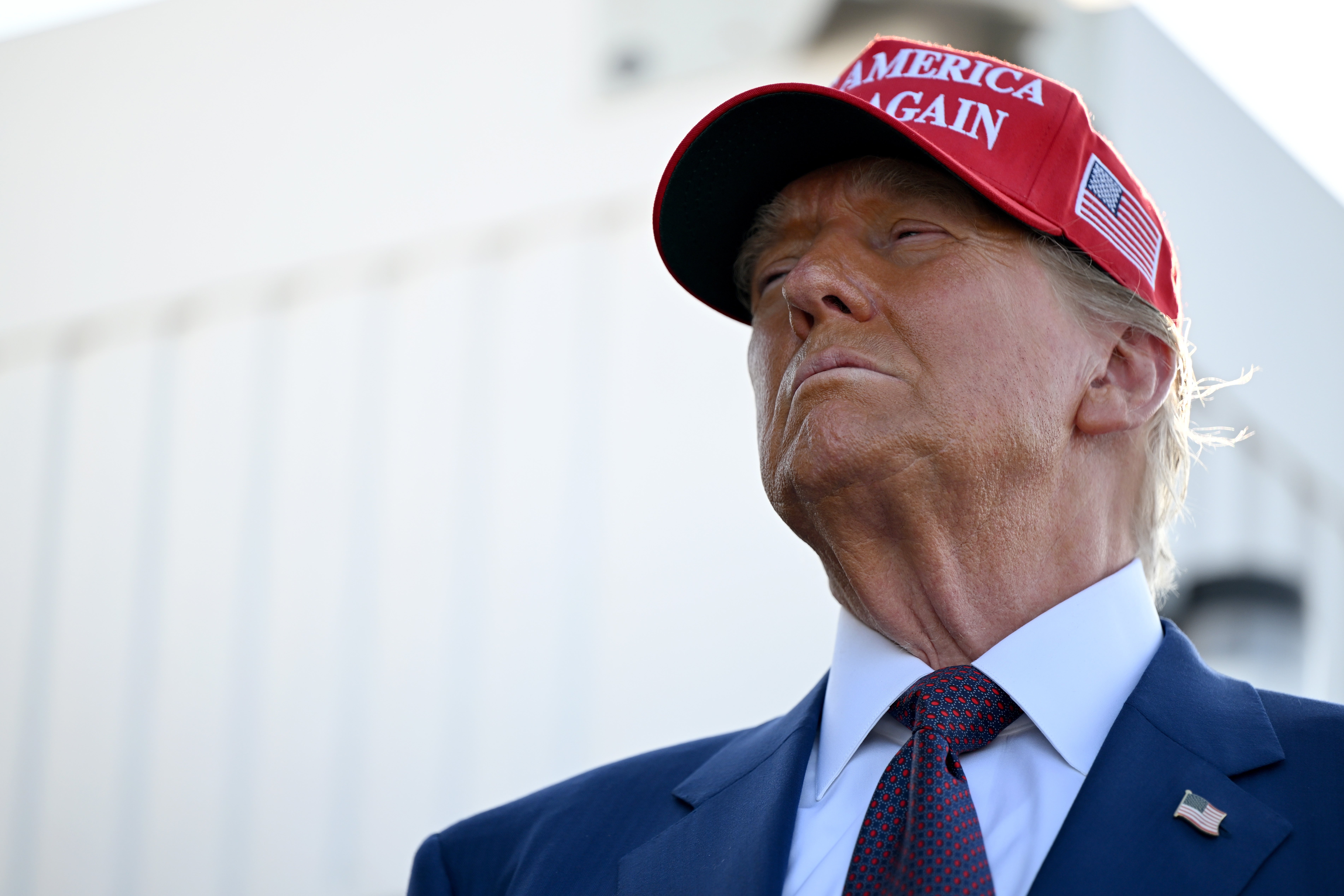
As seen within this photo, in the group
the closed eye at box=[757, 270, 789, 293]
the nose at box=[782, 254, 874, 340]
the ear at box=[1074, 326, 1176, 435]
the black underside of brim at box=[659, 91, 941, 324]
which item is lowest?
the ear at box=[1074, 326, 1176, 435]

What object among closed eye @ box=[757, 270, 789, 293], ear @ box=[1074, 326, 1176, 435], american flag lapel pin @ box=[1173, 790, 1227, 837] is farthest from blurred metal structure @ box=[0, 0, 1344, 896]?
american flag lapel pin @ box=[1173, 790, 1227, 837]

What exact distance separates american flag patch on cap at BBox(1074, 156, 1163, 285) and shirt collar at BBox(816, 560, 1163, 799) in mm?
342

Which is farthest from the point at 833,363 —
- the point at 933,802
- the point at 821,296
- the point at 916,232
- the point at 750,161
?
the point at 933,802

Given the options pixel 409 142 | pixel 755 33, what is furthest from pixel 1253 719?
pixel 409 142

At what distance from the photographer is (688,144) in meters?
1.38

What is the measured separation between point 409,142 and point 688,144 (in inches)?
70.3

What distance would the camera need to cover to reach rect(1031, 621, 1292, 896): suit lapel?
2.99 ft

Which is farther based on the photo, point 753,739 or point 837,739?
point 753,739

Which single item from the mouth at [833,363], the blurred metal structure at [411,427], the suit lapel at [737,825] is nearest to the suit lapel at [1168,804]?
the suit lapel at [737,825]

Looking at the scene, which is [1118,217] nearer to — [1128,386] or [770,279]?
[1128,386]

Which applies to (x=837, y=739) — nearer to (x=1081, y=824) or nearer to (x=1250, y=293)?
(x=1081, y=824)

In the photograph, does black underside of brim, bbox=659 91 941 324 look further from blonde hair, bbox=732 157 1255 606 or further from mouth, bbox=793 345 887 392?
mouth, bbox=793 345 887 392

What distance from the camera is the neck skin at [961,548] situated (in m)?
1.21

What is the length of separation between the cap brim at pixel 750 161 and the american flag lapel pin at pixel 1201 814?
58 centimetres
